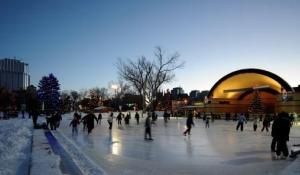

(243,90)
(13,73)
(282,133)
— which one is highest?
(13,73)

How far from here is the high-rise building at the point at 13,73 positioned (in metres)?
179

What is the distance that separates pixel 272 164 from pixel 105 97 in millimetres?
138545

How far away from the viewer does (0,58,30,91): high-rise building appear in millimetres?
178875

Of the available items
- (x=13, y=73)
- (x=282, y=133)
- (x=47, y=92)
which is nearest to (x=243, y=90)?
Result: (x=47, y=92)

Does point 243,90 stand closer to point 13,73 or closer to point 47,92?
point 47,92

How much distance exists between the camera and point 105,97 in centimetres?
14662

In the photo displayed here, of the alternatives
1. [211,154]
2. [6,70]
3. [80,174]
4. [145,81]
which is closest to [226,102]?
[145,81]

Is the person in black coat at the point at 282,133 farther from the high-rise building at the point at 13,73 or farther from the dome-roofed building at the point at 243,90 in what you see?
the high-rise building at the point at 13,73

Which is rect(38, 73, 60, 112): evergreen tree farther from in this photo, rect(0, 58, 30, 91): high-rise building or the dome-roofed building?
rect(0, 58, 30, 91): high-rise building

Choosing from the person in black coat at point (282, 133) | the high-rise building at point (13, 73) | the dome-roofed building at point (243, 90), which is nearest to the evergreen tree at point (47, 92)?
the dome-roofed building at point (243, 90)

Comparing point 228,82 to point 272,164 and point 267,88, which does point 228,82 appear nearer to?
point 267,88

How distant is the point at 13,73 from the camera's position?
182m

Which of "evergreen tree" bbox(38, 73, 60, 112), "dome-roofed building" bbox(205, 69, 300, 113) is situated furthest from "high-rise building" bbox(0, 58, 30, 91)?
"dome-roofed building" bbox(205, 69, 300, 113)

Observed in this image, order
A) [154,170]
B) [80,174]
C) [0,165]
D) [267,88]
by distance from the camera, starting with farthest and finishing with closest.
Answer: [267,88] → [0,165] → [154,170] → [80,174]
